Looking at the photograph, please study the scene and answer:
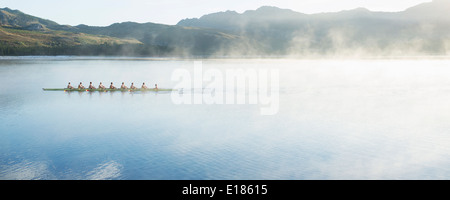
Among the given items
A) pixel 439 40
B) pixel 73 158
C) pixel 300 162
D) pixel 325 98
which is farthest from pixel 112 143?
pixel 439 40

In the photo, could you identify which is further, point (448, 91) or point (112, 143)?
point (448, 91)

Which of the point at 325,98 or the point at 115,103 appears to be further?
the point at 325,98

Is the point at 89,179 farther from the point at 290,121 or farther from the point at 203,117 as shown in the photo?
the point at 290,121

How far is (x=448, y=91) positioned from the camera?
41.3 meters

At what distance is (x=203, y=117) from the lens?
26281 mm

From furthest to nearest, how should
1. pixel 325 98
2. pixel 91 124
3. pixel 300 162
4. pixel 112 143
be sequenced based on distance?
pixel 325 98, pixel 91 124, pixel 112 143, pixel 300 162

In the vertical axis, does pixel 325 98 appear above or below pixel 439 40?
below

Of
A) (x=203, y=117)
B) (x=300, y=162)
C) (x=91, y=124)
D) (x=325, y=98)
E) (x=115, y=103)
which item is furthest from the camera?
(x=325, y=98)

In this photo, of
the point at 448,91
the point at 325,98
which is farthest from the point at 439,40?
the point at 325,98
